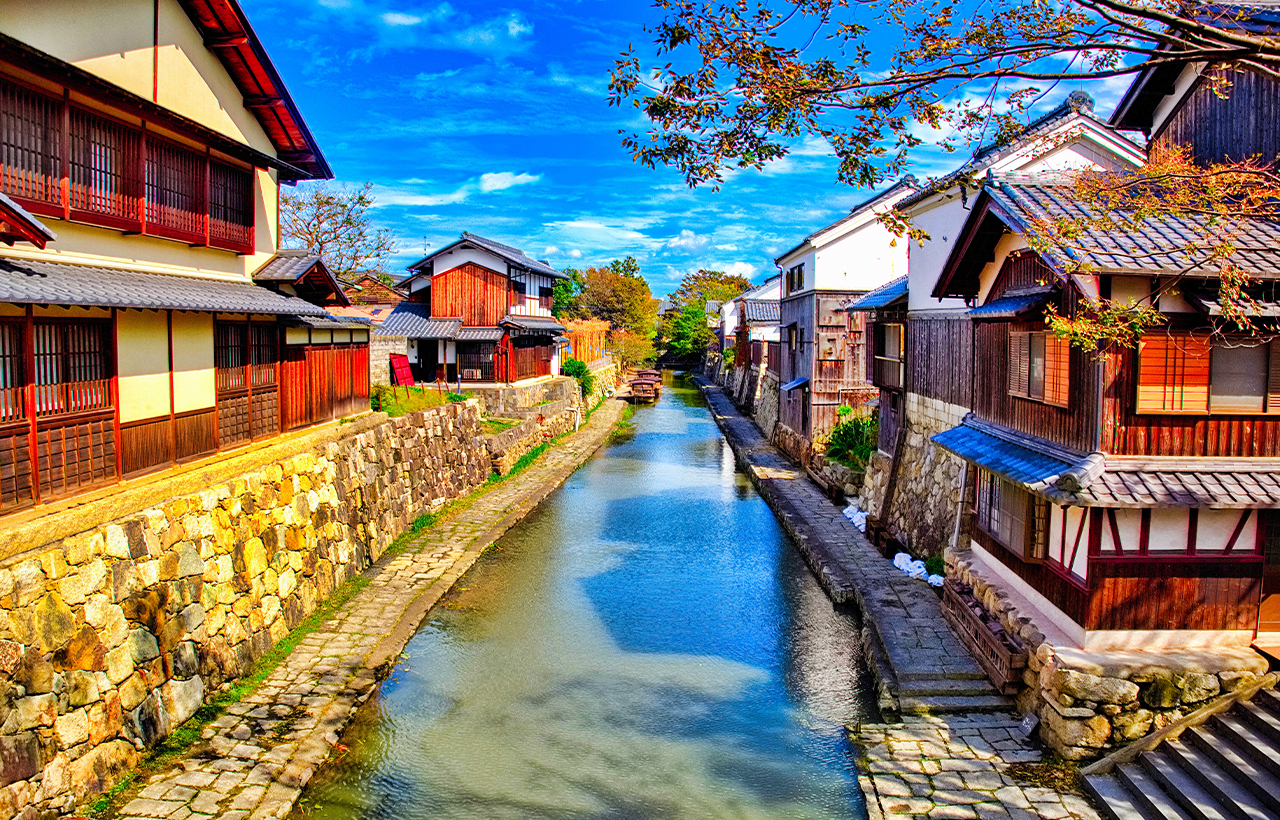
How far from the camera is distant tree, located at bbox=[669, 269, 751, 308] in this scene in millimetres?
99875

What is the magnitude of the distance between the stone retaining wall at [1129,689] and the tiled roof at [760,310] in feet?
143

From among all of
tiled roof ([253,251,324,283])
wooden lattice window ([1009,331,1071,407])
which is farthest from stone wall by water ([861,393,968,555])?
tiled roof ([253,251,324,283])

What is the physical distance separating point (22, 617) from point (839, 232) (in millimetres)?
25262

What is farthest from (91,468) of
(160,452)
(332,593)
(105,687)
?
(332,593)

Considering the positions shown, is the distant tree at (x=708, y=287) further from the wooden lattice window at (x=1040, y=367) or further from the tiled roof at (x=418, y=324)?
the wooden lattice window at (x=1040, y=367)

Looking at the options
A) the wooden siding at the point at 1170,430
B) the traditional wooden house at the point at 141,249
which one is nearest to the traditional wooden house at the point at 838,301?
the traditional wooden house at the point at 141,249

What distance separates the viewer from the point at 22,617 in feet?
25.1

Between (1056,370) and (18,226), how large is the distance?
12.2m

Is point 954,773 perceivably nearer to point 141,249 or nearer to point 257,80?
point 141,249

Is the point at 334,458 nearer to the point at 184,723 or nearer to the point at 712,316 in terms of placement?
the point at 184,723

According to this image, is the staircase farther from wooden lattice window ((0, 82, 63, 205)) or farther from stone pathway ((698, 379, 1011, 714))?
wooden lattice window ((0, 82, 63, 205))

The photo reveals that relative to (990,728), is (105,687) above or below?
above

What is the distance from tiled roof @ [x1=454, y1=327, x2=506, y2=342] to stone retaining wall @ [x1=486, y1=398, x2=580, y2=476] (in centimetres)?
391

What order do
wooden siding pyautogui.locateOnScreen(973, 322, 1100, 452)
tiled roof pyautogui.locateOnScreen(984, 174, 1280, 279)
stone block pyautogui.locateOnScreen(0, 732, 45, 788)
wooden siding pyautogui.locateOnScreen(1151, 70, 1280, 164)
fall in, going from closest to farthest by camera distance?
stone block pyautogui.locateOnScreen(0, 732, 45, 788)
tiled roof pyautogui.locateOnScreen(984, 174, 1280, 279)
wooden siding pyautogui.locateOnScreen(973, 322, 1100, 452)
wooden siding pyautogui.locateOnScreen(1151, 70, 1280, 164)
